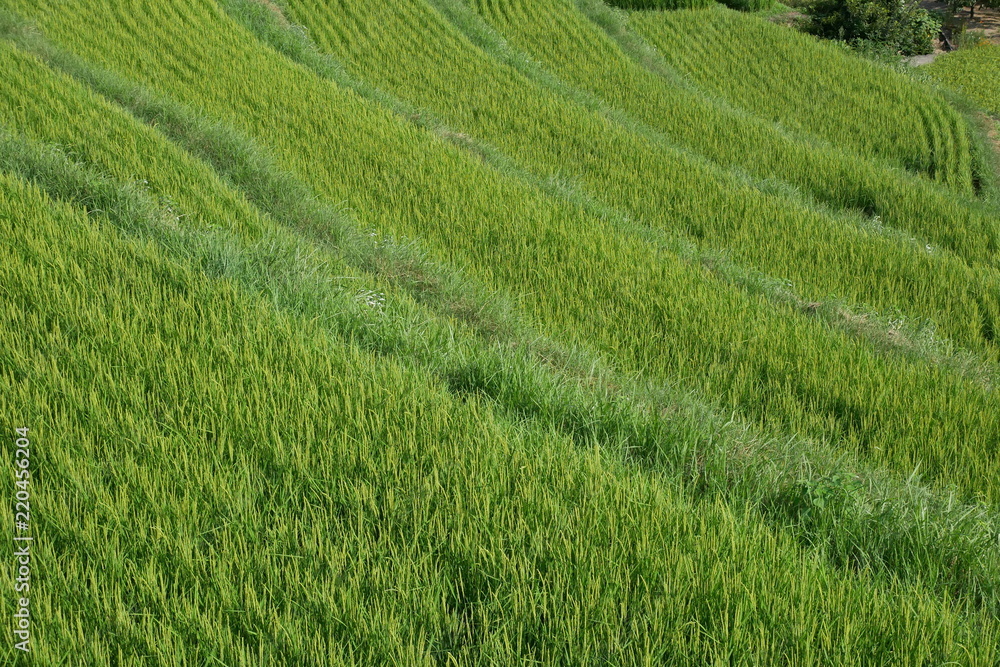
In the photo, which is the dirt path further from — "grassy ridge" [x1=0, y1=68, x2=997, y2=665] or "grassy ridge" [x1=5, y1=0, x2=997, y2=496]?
"grassy ridge" [x1=0, y1=68, x2=997, y2=665]

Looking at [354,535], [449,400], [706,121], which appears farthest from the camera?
[706,121]

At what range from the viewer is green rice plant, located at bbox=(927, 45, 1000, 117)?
11055mm

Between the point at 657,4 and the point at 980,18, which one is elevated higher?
the point at 980,18

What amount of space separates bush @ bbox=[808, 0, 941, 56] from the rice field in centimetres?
951

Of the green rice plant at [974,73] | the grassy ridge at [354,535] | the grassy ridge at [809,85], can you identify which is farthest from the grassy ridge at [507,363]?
the green rice plant at [974,73]

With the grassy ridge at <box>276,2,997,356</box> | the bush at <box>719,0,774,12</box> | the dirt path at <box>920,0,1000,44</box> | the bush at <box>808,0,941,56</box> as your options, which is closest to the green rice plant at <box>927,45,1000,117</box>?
the bush at <box>808,0,941,56</box>

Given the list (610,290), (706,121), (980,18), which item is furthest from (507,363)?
(980,18)

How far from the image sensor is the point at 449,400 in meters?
2.36

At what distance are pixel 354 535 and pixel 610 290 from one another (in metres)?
2.53

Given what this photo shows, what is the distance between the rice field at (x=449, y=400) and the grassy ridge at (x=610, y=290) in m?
0.02

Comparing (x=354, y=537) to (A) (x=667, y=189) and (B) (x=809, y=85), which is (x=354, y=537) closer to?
(A) (x=667, y=189)

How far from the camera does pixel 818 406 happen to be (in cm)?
311

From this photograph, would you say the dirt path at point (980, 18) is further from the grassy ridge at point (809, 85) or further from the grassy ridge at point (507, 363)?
the grassy ridge at point (507, 363)

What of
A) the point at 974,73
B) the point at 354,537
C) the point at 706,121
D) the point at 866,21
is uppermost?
the point at 866,21
